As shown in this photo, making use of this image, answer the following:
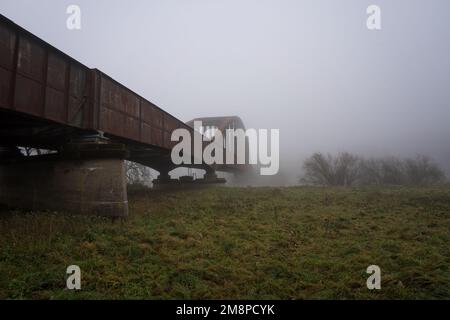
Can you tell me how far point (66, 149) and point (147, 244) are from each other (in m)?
7.44

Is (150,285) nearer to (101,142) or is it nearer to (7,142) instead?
(101,142)

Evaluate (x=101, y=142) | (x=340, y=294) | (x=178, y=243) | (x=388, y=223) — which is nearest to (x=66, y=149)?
(x=101, y=142)

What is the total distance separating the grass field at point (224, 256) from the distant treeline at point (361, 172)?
38.4 metres

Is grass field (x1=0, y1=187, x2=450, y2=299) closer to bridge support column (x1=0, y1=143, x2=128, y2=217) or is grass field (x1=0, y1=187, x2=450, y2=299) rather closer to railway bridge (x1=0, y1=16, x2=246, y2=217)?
bridge support column (x1=0, y1=143, x2=128, y2=217)

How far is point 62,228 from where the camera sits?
9797 millimetres

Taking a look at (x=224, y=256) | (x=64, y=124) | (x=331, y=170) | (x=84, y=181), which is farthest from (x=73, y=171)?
(x=331, y=170)

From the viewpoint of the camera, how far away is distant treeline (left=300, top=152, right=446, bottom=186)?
50969 mm

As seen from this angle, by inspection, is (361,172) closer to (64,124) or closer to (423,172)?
(423,172)

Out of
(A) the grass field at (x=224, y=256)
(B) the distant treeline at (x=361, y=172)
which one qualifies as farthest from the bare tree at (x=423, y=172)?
(A) the grass field at (x=224, y=256)

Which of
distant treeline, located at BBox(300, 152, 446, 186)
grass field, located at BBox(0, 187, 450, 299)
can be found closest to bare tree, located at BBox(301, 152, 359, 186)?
distant treeline, located at BBox(300, 152, 446, 186)

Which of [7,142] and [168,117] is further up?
[168,117]

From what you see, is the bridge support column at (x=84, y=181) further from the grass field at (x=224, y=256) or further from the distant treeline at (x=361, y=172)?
the distant treeline at (x=361, y=172)
